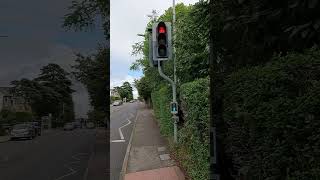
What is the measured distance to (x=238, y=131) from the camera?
4.57 metres

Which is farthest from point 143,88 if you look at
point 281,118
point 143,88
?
point 281,118

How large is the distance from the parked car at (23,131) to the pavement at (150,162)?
9.43m

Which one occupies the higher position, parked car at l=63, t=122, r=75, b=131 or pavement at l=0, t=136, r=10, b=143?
parked car at l=63, t=122, r=75, b=131

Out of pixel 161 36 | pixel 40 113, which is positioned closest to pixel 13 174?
pixel 40 113

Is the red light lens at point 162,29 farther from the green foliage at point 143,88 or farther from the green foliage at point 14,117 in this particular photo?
the green foliage at point 143,88

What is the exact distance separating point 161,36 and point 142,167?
22.9ft

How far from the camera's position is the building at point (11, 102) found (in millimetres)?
3777

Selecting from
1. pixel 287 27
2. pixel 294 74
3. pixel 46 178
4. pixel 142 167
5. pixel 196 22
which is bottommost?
pixel 142 167

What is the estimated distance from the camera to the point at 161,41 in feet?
32.2

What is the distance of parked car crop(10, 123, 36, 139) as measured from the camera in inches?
152

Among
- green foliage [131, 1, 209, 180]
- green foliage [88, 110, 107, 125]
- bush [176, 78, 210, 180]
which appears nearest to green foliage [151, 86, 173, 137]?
green foliage [131, 1, 209, 180]

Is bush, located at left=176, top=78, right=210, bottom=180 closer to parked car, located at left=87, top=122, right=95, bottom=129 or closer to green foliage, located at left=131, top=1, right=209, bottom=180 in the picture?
green foliage, located at left=131, top=1, right=209, bottom=180

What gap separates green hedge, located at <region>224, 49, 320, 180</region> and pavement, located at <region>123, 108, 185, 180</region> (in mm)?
9237

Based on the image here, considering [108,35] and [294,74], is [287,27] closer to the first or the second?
[294,74]
